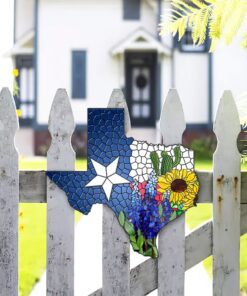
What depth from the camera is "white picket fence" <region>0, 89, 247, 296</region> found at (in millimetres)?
3104

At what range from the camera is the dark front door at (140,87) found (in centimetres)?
2366

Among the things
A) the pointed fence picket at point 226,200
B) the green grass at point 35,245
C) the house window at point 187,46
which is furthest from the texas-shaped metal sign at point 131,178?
the house window at point 187,46

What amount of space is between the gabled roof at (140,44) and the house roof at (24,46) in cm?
325

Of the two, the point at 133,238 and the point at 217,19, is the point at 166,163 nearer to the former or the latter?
the point at 133,238

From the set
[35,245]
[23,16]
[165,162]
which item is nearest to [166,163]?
[165,162]

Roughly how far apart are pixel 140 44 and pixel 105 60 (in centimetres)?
139

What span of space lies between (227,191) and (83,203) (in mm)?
705

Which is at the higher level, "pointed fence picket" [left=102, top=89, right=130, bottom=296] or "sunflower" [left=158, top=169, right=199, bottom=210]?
Answer: "sunflower" [left=158, top=169, right=199, bottom=210]

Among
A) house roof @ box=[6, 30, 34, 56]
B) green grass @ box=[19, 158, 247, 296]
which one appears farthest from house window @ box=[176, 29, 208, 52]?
green grass @ box=[19, 158, 247, 296]

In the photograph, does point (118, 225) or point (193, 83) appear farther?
point (193, 83)

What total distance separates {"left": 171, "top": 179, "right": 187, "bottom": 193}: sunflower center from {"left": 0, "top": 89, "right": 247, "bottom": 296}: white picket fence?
3.9 inches

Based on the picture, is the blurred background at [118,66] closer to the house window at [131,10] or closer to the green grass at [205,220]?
the house window at [131,10]

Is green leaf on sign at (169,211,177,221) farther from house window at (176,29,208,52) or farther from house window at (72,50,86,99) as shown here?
house window at (176,29,208,52)

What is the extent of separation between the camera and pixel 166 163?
3.07 m
